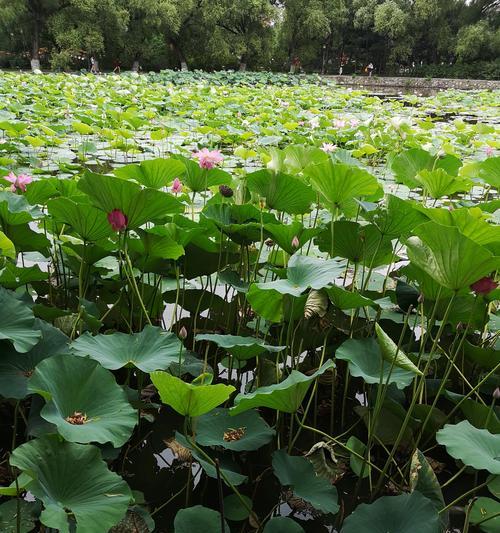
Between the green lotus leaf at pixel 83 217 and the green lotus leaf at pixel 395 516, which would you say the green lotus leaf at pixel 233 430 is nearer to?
the green lotus leaf at pixel 395 516

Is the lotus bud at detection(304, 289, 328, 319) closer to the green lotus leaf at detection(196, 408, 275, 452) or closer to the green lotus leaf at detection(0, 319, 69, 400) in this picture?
the green lotus leaf at detection(196, 408, 275, 452)

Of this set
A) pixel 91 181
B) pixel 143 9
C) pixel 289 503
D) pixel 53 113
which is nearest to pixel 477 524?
pixel 289 503

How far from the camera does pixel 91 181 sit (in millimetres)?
957

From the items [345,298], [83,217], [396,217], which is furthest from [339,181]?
[83,217]

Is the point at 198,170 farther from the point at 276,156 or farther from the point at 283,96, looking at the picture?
the point at 283,96

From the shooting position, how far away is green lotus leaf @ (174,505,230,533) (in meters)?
0.77

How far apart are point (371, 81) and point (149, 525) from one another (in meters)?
22.0

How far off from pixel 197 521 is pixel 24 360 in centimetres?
41

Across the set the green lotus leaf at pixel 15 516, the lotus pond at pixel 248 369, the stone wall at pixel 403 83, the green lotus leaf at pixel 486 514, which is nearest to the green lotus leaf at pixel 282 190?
the lotus pond at pixel 248 369

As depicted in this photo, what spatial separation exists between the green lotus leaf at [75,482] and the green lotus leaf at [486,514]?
0.62 meters

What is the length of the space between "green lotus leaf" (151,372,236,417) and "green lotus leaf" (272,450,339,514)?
0.20 m

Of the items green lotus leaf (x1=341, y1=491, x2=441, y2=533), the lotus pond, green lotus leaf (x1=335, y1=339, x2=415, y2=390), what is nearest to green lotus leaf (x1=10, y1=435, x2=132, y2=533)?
the lotus pond

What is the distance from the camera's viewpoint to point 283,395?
805 mm

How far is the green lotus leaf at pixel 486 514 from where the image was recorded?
905 mm
